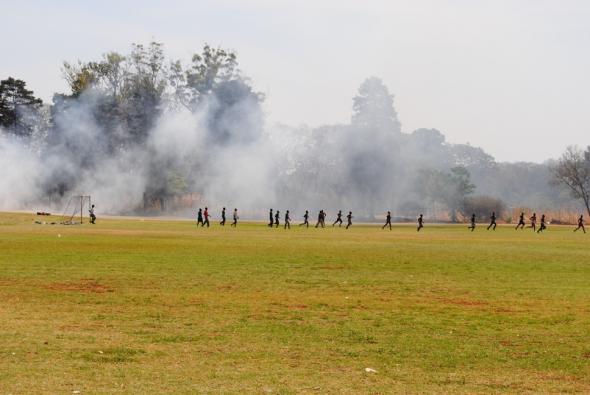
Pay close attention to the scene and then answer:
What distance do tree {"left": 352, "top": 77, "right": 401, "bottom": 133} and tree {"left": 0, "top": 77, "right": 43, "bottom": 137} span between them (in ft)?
130

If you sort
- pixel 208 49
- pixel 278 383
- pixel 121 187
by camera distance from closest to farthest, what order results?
1. pixel 278 383
2. pixel 121 187
3. pixel 208 49

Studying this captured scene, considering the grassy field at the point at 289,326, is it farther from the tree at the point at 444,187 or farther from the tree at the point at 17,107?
the tree at the point at 444,187

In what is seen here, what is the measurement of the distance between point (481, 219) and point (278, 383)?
9795 centimetres

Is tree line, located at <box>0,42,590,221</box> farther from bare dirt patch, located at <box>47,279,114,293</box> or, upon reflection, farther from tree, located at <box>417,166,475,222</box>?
bare dirt patch, located at <box>47,279,114,293</box>

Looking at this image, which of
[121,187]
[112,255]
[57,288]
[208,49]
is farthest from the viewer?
[208,49]

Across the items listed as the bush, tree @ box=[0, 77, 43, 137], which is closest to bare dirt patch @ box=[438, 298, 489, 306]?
tree @ box=[0, 77, 43, 137]

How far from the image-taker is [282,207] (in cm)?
10575

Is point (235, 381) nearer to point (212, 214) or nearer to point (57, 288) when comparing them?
point (57, 288)

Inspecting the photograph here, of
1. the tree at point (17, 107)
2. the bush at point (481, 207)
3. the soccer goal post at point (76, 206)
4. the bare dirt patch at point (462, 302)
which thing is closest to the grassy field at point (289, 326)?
the bare dirt patch at point (462, 302)

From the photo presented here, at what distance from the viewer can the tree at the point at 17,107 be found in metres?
89.3

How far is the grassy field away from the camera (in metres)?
11.0

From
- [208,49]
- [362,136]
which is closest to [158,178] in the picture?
[208,49]

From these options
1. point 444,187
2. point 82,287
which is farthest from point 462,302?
point 444,187

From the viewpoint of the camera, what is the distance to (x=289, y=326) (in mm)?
15469
